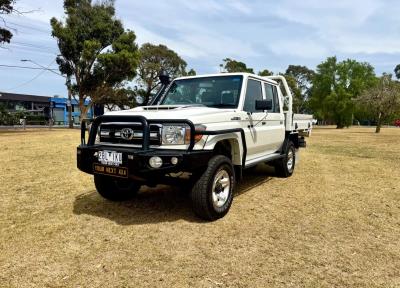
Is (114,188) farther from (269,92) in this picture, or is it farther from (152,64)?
(152,64)

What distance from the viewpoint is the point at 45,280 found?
3.01 metres

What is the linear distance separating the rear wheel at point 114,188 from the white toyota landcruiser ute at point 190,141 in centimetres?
2

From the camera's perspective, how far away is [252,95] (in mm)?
5805

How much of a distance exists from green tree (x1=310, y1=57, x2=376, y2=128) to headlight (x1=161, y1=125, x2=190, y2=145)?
42848 mm

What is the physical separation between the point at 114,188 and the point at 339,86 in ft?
146

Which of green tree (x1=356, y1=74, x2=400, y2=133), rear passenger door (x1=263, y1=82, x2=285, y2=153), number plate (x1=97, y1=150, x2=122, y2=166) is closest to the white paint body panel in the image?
rear passenger door (x1=263, y1=82, x2=285, y2=153)

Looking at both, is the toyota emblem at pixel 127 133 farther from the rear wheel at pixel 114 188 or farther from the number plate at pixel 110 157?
the rear wheel at pixel 114 188

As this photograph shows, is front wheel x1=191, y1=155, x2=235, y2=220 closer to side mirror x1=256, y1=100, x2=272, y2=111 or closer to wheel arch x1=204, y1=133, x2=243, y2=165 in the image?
wheel arch x1=204, y1=133, x2=243, y2=165

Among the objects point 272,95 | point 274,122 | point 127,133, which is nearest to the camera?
point 127,133

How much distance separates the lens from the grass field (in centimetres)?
310

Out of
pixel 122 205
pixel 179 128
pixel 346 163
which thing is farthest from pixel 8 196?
pixel 346 163

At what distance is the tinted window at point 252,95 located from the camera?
18.2ft

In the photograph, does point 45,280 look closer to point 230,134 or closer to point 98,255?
point 98,255

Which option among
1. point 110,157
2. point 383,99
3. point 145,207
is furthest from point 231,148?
point 383,99
